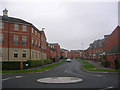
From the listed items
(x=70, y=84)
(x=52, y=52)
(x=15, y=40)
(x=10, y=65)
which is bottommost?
(x=70, y=84)

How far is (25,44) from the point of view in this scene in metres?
37.9

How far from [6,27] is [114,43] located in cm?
2312

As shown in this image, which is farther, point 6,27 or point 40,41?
point 40,41

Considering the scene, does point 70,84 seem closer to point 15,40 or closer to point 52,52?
point 15,40

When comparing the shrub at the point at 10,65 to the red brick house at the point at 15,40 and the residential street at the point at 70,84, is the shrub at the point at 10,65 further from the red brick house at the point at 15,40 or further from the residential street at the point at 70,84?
the residential street at the point at 70,84

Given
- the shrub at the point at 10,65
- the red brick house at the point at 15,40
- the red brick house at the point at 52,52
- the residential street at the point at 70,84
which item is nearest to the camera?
the residential street at the point at 70,84

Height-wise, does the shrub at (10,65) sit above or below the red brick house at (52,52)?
below

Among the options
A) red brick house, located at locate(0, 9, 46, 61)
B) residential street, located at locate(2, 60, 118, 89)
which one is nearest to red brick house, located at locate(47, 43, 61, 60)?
red brick house, located at locate(0, 9, 46, 61)

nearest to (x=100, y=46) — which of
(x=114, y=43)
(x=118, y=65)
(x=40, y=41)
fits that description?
(x=40, y=41)

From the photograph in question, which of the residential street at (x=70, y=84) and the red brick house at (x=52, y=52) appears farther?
the red brick house at (x=52, y=52)

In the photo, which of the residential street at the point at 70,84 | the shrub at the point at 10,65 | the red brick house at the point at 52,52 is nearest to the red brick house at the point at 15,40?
the shrub at the point at 10,65

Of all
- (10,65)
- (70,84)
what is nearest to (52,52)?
(10,65)

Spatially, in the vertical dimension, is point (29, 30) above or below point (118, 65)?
above

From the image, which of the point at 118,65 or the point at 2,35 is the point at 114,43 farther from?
the point at 2,35
